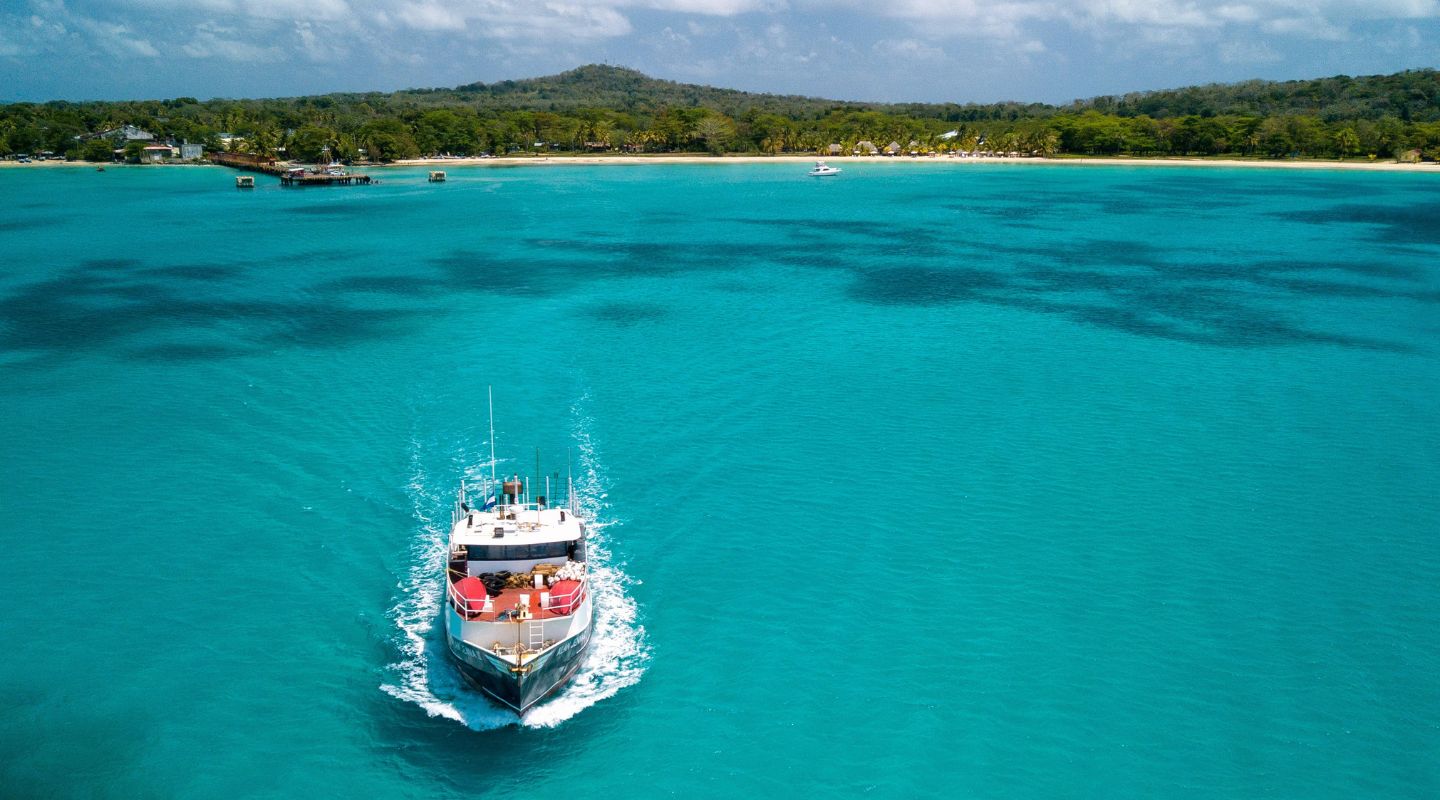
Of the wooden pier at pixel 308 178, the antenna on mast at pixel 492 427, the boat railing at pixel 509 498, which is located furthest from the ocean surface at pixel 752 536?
the wooden pier at pixel 308 178

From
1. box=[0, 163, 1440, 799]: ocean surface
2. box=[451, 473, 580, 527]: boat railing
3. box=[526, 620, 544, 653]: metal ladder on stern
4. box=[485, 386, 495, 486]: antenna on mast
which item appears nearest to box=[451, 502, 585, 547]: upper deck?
box=[451, 473, 580, 527]: boat railing

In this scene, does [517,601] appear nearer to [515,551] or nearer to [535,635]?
[535,635]

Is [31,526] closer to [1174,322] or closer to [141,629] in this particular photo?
A: [141,629]

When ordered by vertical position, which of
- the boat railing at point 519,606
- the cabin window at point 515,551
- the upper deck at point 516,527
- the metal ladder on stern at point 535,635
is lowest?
the metal ladder on stern at point 535,635

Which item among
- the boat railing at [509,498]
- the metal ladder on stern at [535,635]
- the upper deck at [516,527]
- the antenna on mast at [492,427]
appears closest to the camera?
the metal ladder on stern at [535,635]

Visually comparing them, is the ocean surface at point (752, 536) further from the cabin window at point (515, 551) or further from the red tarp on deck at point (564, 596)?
the cabin window at point (515, 551)

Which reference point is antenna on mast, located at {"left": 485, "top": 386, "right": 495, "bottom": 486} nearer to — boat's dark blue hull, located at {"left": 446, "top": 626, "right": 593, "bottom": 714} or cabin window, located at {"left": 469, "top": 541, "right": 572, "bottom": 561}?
cabin window, located at {"left": 469, "top": 541, "right": 572, "bottom": 561}
